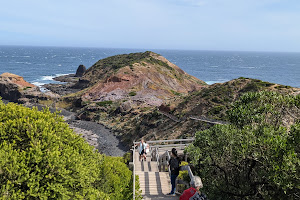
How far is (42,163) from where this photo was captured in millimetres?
7641

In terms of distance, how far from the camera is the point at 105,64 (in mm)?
85750

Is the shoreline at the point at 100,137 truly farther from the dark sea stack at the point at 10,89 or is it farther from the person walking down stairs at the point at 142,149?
the dark sea stack at the point at 10,89

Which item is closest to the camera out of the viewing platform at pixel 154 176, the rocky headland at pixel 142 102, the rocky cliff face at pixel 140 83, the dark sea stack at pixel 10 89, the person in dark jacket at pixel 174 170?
the person in dark jacket at pixel 174 170

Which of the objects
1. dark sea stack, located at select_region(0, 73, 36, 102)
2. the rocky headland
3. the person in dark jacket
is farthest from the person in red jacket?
dark sea stack, located at select_region(0, 73, 36, 102)

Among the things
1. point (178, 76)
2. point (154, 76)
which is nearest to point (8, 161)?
point (154, 76)

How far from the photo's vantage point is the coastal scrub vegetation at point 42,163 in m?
7.08

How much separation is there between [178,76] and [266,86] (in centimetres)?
4262

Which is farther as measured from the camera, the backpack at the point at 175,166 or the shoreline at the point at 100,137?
the shoreline at the point at 100,137

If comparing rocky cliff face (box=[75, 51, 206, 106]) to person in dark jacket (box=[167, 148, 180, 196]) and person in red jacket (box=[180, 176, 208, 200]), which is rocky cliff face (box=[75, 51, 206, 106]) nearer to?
person in dark jacket (box=[167, 148, 180, 196])

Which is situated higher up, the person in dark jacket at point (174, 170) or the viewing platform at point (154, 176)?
the person in dark jacket at point (174, 170)

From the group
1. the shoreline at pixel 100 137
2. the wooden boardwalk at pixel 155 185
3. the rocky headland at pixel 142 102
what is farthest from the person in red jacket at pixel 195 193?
the shoreline at pixel 100 137

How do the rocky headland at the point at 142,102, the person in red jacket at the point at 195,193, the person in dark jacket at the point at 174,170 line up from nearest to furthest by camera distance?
the person in red jacket at the point at 195,193 < the person in dark jacket at the point at 174,170 < the rocky headland at the point at 142,102

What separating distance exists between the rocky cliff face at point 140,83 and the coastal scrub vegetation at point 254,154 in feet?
137

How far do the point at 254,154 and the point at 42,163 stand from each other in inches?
272
